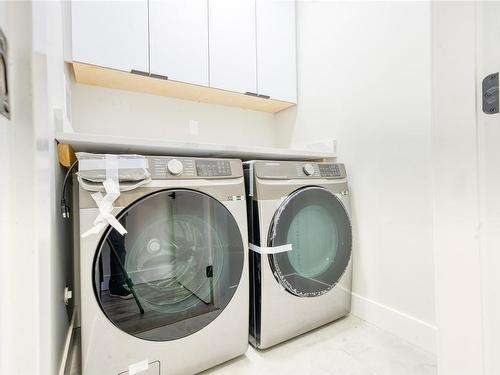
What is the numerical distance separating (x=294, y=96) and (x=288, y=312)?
56.5 inches

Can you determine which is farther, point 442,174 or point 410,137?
point 410,137

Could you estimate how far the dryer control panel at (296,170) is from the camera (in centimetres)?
116

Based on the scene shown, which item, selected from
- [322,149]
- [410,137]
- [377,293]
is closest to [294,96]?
[322,149]

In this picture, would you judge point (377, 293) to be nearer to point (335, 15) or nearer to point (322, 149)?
point (322, 149)

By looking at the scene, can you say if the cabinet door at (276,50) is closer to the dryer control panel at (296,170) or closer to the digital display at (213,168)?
the dryer control panel at (296,170)

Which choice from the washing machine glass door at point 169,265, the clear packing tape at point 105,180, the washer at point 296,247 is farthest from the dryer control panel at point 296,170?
the clear packing tape at point 105,180

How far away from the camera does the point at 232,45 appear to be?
66.0 inches

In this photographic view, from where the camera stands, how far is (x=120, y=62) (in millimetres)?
1347

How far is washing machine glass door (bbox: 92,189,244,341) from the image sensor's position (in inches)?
34.1

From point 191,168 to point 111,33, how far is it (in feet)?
2.98

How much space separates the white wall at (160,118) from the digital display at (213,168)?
33.1 inches

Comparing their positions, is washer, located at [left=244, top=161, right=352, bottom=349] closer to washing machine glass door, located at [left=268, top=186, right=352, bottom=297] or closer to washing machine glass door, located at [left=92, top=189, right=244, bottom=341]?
washing machine glass door, located at [left=268, top=186, right=352, bottom=297]

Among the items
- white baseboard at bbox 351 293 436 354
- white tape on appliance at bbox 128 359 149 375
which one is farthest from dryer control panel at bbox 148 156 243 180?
white baseboard at bbox 351 293 436 354

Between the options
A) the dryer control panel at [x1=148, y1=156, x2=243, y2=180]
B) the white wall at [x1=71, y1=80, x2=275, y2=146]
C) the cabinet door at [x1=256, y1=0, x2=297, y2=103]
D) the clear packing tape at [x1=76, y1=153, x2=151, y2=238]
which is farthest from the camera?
the cabinet door at [x1=256, y1=0, x2=297, y2=103]
